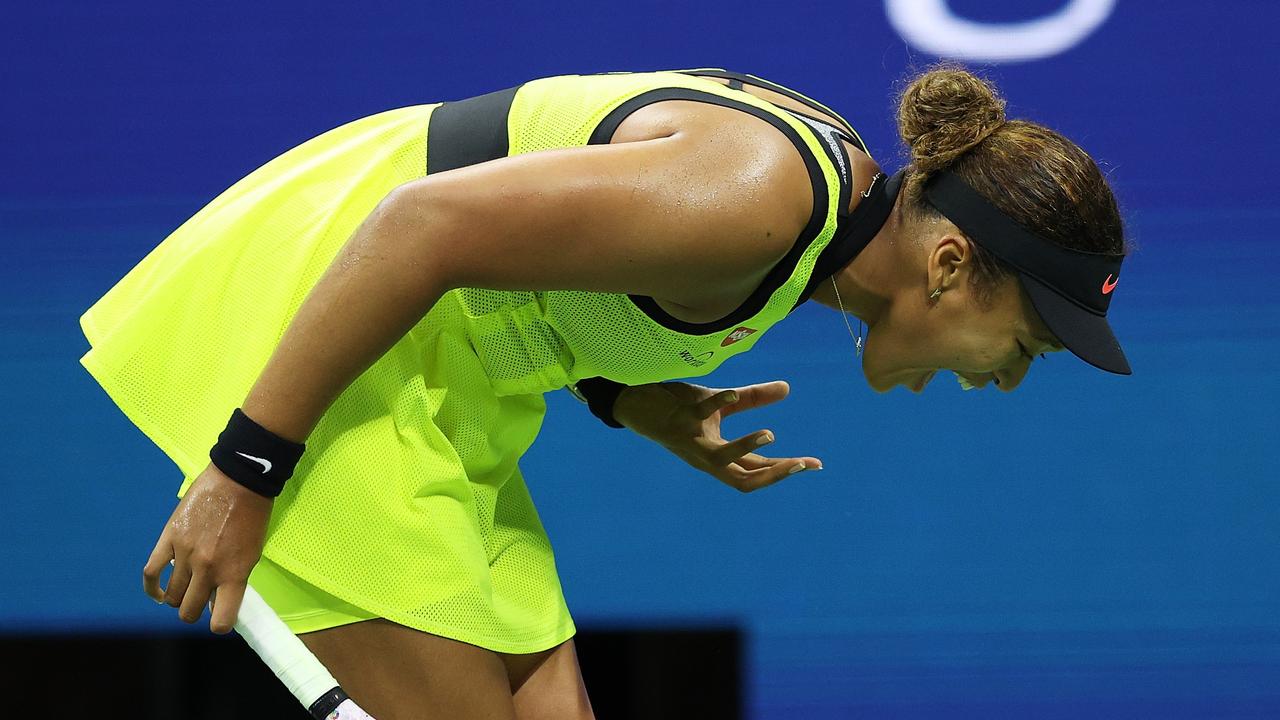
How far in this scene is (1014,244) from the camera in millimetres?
861

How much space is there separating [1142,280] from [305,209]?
107 centimetres

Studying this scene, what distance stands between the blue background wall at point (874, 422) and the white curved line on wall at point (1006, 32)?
0.05 feet

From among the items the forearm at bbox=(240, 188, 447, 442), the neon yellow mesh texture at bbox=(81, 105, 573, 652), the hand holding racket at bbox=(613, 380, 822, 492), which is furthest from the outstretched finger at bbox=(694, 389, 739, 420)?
the forearm at bbox=(240, 188, 447, 442)

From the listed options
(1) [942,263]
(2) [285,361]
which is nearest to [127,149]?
(2) [285,361]

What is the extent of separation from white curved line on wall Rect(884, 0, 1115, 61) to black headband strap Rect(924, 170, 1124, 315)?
0.73 m

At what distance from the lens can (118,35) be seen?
160 centimetres

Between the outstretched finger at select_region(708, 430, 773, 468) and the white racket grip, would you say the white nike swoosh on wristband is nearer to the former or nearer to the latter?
the white racket grip

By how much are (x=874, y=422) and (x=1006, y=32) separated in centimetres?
47

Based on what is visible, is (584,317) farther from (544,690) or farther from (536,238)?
(544,690)

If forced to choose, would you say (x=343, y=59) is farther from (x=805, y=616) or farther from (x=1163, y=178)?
(x=1163, y=178)

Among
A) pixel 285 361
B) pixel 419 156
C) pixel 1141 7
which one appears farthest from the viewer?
pixel 1141 7

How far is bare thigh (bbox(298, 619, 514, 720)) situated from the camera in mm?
858

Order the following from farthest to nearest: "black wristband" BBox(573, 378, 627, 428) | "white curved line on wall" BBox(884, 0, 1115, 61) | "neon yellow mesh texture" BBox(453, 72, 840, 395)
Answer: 1. "white curved line on wall" BBox(884, 0, 1115, 61)
2. "black wristband" BBox(573, 378, 627, 428)
3. "neon yellow mesh texture" BBox(453, 72, 840, 395)

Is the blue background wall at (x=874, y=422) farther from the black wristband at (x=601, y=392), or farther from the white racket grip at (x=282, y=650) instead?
the white racket grip at (x=282, y=650)
